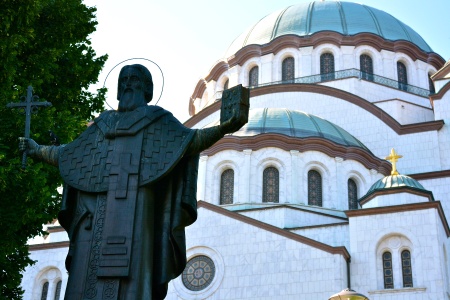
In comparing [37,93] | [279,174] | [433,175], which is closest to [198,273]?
[279,174]

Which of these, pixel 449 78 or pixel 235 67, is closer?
pixel 449 78

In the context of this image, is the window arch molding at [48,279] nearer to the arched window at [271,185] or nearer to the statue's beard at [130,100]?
the arched window at [271,185]

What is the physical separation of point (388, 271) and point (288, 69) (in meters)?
15.2

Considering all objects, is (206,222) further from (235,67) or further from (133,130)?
(133,130)

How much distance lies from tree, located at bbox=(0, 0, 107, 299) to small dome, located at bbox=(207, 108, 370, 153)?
47.6ft

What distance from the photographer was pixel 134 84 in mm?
5254

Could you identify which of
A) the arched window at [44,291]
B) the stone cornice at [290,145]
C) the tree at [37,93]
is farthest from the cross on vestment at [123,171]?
the arched window at [44,291]

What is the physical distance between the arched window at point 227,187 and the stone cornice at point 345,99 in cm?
650

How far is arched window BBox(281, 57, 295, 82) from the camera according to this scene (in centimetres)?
3366

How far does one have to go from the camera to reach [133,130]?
16.2 ft

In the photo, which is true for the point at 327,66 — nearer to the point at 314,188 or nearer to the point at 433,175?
the point at 433,175

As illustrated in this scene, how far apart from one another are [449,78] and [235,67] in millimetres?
10369

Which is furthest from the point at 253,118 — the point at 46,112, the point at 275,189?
the point at 46,112

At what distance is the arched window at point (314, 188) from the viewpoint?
25172 mm
